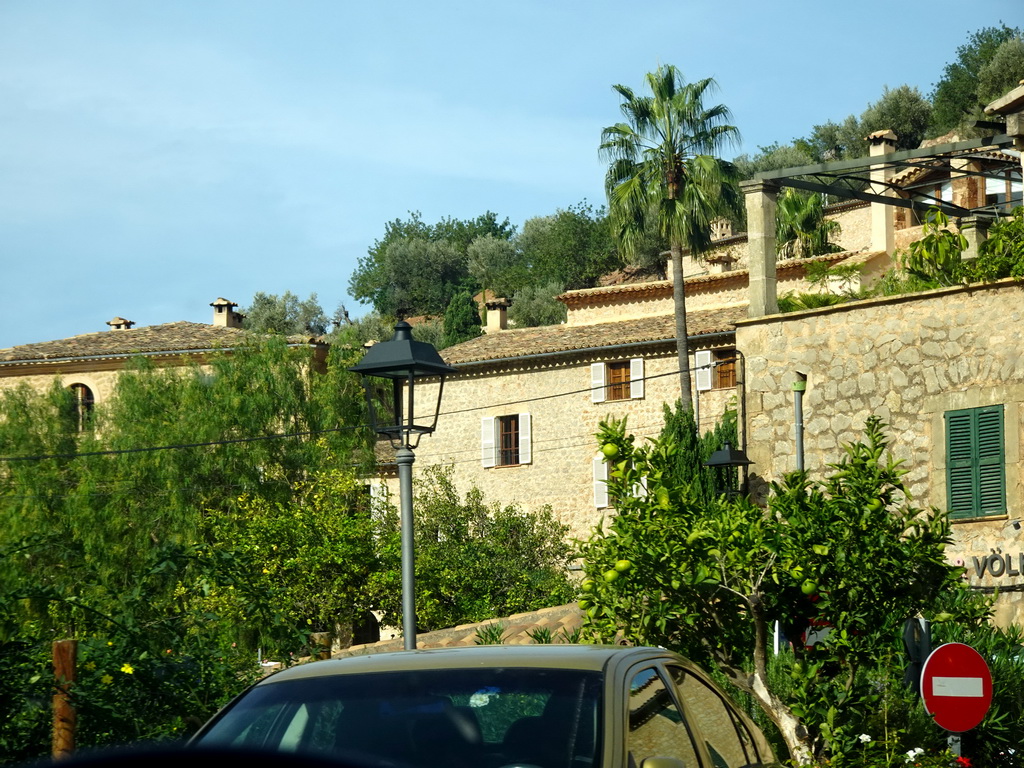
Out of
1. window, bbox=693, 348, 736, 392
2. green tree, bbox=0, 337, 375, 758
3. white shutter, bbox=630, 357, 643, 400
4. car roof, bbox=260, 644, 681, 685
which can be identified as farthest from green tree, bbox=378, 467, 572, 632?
car roof, bbox=260, 644, 681, 685

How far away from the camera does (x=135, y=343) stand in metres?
47.0

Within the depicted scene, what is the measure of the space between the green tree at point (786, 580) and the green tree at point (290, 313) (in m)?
66.2

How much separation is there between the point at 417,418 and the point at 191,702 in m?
32.2

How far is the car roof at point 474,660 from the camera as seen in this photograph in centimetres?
478

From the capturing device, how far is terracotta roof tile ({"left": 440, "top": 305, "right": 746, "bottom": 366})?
123 ft

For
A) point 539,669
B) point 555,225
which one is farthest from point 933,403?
point 555,225

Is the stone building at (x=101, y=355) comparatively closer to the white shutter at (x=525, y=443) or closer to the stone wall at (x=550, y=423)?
the stone wall at (x=550, y=423)

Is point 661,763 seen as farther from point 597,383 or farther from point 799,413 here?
point 597,383

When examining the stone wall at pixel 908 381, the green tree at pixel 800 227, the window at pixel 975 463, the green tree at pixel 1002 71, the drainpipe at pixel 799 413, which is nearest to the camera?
the stone wall at pixel 908 381

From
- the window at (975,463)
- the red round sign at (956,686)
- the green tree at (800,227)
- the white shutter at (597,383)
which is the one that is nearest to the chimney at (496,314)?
the green tree at (800,227)

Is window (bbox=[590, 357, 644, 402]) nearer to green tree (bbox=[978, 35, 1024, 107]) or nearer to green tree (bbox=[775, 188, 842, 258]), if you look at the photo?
green tree (bbox=[775, 188, 842, 258])

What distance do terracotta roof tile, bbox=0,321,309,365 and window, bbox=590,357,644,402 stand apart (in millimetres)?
10648

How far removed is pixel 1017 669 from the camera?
1136 cm

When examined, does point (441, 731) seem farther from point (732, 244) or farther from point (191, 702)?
point (732, 244)
